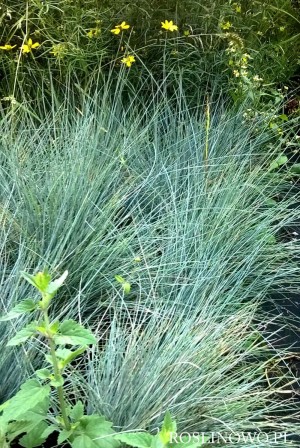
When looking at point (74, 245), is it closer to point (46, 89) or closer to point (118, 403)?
point (118, 403)

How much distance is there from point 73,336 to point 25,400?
148mm

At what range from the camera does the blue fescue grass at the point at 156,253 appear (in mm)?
1434

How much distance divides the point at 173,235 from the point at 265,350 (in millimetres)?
545

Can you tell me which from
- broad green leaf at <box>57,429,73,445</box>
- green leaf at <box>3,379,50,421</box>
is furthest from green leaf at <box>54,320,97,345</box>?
broad green leaf at <box>57,429,73,445</box>

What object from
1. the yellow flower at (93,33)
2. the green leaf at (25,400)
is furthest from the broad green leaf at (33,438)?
the yellow flower at (93,33)

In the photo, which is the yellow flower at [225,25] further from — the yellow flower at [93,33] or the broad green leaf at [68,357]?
the broad green leaf at [68,357]

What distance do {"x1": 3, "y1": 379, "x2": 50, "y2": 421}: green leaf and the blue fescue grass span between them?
269 millimetres

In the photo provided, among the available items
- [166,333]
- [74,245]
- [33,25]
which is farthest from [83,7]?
A: [166,333]

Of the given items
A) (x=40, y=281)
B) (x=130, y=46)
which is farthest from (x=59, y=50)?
(x=40, y=281)

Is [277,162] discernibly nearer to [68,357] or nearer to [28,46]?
[28,46]

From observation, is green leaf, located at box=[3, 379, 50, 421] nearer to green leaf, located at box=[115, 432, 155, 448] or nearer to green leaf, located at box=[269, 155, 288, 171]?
green leaf, located at box=[115, 432, 155, 448]

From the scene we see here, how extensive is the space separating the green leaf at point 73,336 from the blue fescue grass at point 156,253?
288 mm

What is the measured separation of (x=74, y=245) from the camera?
76.5 inches

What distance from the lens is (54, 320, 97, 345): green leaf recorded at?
3.61ft
